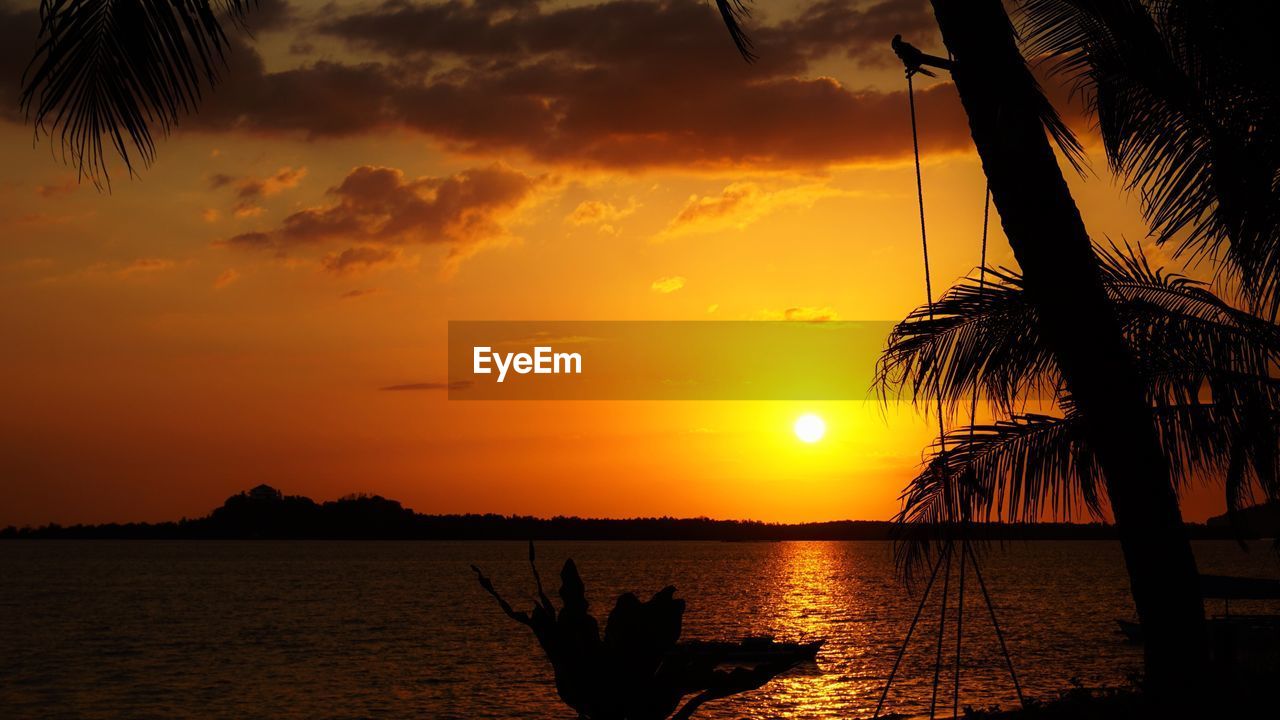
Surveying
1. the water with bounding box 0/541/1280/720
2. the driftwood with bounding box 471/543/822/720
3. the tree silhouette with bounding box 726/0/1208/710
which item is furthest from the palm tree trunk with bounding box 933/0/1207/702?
the water with bounding box 0/541/1280/720

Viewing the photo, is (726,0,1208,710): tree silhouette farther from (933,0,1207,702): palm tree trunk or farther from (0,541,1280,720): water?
(0,541,1280,720): water

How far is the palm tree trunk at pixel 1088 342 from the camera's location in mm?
5527

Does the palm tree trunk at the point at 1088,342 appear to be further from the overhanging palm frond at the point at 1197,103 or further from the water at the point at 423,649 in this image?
the water at the point at 423,649

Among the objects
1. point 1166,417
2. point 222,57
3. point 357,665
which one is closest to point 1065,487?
point 1166,417

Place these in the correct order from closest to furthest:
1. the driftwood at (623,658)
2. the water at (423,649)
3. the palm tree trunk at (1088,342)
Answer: the driftwood at (623,658) < the palm tree trunk at (1088,342) < the water at (423,649)

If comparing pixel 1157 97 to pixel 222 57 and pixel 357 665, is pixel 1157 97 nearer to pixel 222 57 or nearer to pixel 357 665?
pixel 222 57

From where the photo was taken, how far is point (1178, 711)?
554cm

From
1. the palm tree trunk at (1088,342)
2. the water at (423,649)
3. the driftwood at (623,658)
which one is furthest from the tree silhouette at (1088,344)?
the water at (423,649)

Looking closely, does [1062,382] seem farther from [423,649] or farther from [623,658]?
[423,649]

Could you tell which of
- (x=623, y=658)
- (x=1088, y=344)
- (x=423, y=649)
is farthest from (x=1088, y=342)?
(x=423, y=649)

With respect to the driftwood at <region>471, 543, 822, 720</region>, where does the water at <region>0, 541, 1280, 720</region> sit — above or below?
below

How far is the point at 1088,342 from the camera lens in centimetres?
556

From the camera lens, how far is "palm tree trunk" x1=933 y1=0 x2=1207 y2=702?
5.53m

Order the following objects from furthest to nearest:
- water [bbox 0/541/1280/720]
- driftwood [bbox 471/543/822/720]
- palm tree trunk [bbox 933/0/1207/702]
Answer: water [bbox 0/541/1280/720] → palm tree trunk [bbox 933/0/1207/702] → driftwood [bbox 471/543/822/720]
